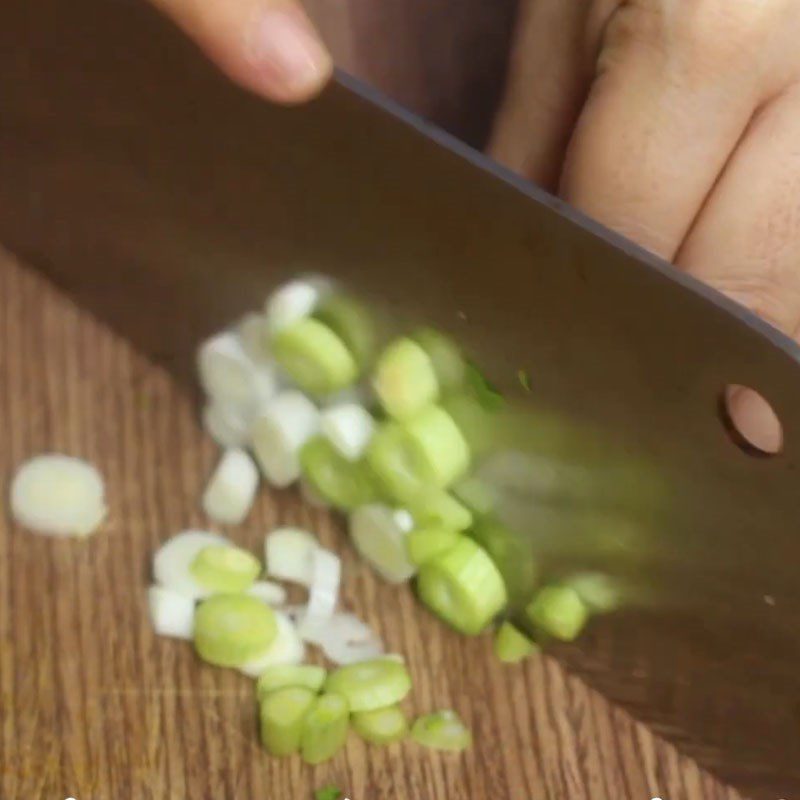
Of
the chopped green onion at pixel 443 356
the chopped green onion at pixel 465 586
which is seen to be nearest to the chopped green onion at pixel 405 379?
the chopped green onion at pixel 443 356

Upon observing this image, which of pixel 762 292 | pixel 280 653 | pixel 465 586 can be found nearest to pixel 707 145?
pixel 762 292

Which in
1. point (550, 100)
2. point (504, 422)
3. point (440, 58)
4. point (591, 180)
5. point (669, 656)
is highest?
point (440, 58)

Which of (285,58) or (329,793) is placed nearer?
(285,58)

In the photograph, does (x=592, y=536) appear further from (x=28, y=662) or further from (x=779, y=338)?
(x=28, y=662)

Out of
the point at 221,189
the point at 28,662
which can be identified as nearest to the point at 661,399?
the point at 221,189

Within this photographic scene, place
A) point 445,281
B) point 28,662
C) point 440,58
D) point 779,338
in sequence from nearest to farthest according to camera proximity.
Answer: point 779,338 < point 445,281 < point 28,662 < point 440,58

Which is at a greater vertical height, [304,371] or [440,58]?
[440,58]

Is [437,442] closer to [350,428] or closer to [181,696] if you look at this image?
[350,428]
